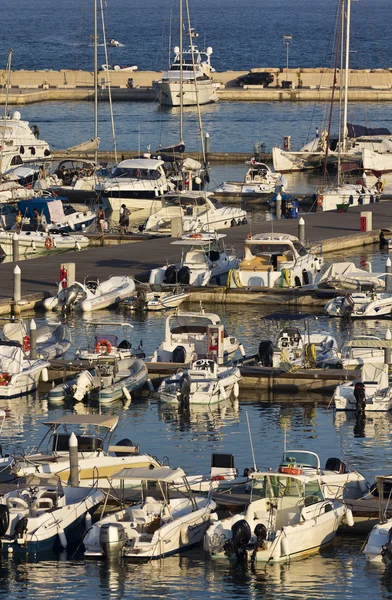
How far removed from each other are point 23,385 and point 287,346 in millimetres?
7371

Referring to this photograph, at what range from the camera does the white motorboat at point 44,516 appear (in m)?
30.5

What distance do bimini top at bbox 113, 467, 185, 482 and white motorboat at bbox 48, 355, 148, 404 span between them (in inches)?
395

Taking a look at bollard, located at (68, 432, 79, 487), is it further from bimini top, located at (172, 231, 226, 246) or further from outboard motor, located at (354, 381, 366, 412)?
bimini top, located at (172, 231, 226, 246)

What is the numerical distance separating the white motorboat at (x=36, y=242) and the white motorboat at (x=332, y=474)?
3232 centimetres

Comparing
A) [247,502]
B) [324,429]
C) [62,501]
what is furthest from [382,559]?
[324,429]

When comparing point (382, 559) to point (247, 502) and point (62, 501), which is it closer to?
point (247, 502)

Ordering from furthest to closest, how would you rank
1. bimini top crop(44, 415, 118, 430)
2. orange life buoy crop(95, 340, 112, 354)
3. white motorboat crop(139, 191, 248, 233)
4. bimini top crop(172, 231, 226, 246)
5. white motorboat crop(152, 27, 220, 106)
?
white motorboat crop(152, 27, 220, 106) → white motorboat crop(139, 191, 248, 233) → bimini top crop(172, 231, 226, 246) → orange life buoy crop(95, 340, 112, 354) → bimini top crop(44, 415, 118, 430)

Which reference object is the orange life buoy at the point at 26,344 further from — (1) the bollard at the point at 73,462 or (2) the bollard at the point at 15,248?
(2) the bollard at the point at 15,248

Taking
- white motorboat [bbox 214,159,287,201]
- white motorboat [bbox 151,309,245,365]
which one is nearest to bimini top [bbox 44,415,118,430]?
white motorboat [bbox 151,309,245,365]

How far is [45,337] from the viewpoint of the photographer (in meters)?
47.4

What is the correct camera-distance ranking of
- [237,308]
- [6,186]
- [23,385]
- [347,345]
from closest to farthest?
[23,385] → [347,345] → [237,308] → [6,186]

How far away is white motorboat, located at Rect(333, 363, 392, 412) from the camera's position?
135ft

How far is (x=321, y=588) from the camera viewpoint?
29.0 m

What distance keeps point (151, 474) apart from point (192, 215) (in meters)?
38.1
